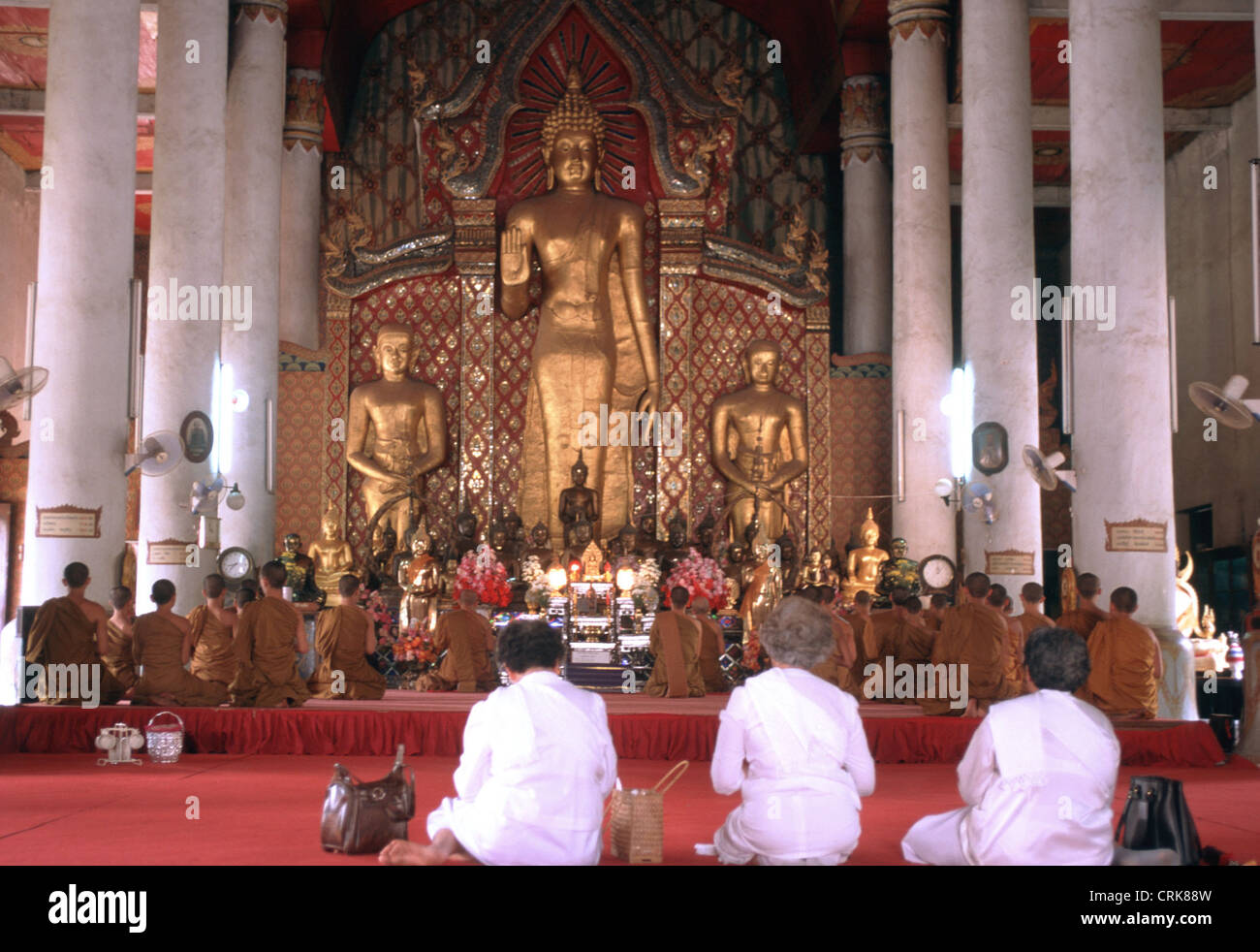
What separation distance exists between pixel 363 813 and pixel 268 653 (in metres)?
5.33

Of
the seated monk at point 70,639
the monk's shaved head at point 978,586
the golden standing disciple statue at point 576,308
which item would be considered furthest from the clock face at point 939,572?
the seated monk at point 70,639

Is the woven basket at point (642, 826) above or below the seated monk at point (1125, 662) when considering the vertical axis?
below

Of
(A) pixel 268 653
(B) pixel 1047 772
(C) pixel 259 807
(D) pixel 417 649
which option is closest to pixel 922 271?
(D) pixel 417 649

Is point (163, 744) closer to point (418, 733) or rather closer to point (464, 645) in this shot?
point (418, 733)

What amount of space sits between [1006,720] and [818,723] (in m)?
0.59

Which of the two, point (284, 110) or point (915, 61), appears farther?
point (284, 110)

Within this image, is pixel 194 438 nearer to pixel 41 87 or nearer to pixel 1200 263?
pixel 41 87

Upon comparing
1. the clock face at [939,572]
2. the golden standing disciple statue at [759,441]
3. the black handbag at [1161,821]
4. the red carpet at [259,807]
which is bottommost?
the red carpet at [259,807]

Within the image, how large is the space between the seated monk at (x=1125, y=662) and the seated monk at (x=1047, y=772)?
5.24 metres

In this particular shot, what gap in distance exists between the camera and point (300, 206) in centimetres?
1736

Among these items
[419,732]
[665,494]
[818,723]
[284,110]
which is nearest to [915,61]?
[665,494]

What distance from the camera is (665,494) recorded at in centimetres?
1777

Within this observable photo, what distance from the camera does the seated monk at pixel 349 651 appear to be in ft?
38.0

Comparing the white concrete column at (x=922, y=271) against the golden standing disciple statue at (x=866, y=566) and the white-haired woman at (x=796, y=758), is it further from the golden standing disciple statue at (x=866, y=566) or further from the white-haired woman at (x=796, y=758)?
the white-haired woman at (x=796, y=758)
